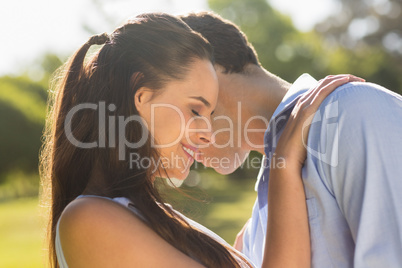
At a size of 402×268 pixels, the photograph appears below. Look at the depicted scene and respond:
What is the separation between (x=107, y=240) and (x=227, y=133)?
1.63m

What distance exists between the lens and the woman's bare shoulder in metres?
1.81

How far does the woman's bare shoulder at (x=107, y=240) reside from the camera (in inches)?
71.2

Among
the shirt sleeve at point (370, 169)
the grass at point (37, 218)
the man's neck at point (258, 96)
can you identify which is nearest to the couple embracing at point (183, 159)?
the shirt sleeve at point (370, 169)

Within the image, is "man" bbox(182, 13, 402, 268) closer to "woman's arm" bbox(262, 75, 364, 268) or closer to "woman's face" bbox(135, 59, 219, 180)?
"woman's arm" bbox(262, 75, 364, 268)

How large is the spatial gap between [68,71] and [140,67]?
1.10 feet

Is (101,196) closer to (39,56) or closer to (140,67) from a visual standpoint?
(140,67)

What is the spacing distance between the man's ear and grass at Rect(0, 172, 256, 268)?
3.82 m

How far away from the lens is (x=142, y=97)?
2.16 m

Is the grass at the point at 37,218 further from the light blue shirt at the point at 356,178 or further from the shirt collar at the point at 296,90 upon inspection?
the light blue shirt at the point at 356,178

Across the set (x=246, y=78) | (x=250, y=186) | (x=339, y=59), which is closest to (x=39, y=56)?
(x=250, y=186)

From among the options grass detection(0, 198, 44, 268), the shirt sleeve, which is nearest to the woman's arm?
the shirt sleeve

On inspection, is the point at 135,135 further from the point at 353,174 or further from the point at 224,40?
the point at 224,40

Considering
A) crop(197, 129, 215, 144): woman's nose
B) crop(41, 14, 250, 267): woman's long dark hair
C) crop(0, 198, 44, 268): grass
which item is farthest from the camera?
crop(0, 198, 44, 268): grass

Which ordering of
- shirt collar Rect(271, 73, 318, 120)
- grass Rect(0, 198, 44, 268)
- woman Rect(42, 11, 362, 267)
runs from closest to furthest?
1. woman Rect(42, 11, 362, 267)
2. shirt collar Rect(271, 73, 318, 120)
3. grass Rect(0, 198, 44, 268)
